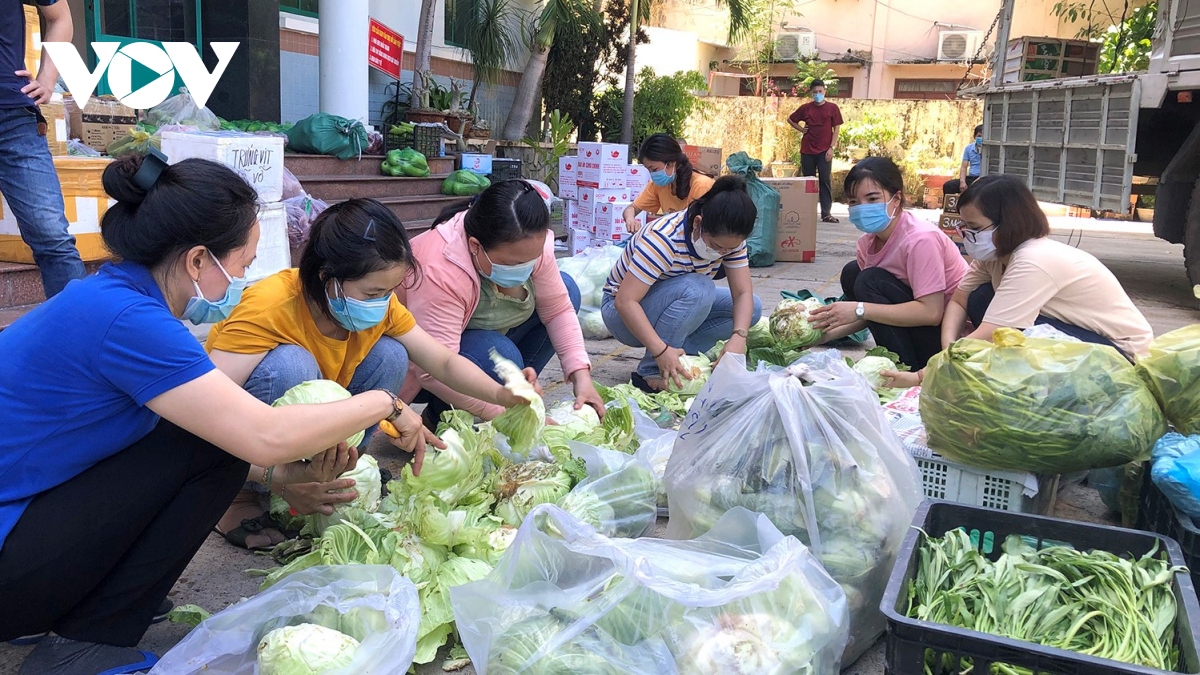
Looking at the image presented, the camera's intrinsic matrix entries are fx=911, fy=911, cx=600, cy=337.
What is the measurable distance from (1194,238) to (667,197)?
154 inches

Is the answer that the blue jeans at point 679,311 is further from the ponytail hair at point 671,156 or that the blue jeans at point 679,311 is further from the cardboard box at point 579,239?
the cardboard box at point 579,239

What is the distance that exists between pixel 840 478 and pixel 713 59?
22763 millimetres

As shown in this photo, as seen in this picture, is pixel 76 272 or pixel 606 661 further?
pixel 76 272

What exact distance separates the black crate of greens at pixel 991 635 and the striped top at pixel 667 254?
2.07m

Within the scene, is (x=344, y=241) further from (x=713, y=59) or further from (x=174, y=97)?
(x=713, y=59)

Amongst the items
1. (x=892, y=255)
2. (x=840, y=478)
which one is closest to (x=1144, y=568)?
(x=840, y=478)

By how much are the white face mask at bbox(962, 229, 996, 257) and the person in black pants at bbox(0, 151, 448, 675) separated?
248 centimetres

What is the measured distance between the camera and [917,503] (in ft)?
7.44

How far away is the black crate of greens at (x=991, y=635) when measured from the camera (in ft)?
5.12

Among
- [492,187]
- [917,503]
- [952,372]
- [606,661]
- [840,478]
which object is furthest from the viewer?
[492,187]

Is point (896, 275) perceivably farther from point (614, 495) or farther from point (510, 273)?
point (614, 495)

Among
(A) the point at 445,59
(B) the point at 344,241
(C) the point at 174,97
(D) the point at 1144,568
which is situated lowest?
(D) the point at 1144,568

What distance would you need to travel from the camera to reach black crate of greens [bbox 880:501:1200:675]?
1561 millimetres

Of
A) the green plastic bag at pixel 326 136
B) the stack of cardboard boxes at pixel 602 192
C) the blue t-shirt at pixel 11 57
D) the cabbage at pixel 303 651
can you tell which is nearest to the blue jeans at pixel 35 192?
the blue t-shirt at pixel 11 57
